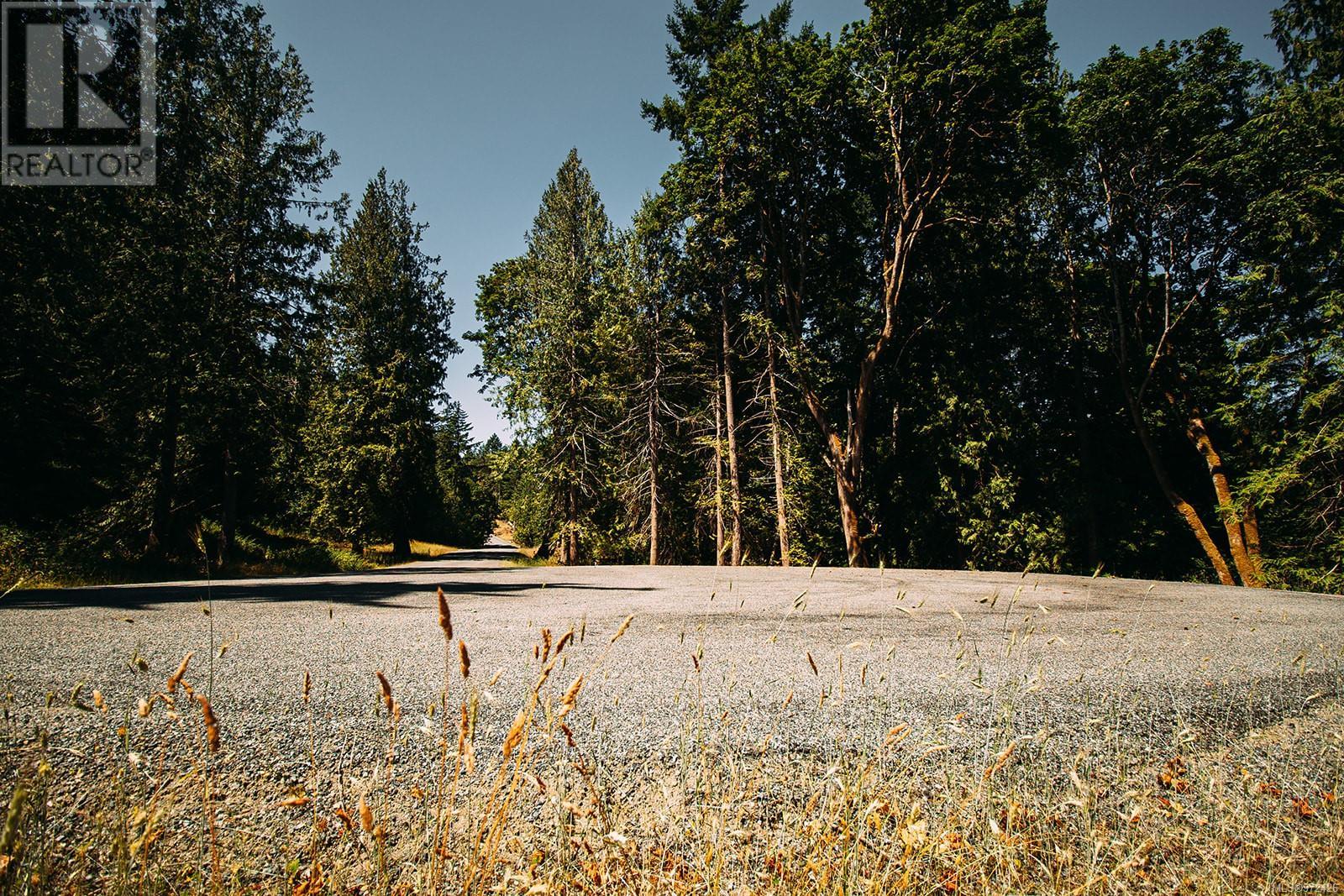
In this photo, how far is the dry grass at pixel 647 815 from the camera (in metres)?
1.30

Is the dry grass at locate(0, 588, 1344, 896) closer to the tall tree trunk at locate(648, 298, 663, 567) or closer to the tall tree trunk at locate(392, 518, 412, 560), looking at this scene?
the tall tree trunk at locate(648, 298, 663, 567)

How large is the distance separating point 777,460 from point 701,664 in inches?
488

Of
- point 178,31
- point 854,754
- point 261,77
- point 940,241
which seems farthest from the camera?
point 940,241

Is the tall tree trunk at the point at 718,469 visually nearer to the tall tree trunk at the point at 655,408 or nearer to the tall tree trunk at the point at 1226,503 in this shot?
the tall tree trunk at the point at 655,408

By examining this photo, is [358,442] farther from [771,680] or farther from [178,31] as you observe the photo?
[771,680]

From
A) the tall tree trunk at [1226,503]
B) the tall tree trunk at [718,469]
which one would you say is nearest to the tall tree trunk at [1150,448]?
the tall tree trunk at [1226,503]

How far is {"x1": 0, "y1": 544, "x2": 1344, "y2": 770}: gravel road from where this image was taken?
2.09m

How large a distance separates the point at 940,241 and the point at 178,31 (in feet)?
59.2

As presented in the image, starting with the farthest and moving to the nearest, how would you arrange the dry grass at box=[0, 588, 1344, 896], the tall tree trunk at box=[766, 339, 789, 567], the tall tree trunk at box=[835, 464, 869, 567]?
the tall tree trunk at box=[766, 339, 789, 567]
the tall tree trunk at box=[835, 464, 869, 567]
the dry grass at box=[0, 588, 1344, 896]

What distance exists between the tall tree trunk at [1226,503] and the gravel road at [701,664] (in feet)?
27.9

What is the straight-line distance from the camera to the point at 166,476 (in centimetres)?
1038

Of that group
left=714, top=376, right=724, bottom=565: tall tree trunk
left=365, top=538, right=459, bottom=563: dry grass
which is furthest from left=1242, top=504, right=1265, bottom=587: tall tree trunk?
left=365, top=538, right=459, bottom=563: dry grass

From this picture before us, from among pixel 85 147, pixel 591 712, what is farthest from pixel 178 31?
pixel 591 712

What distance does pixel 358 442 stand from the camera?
19000mm
